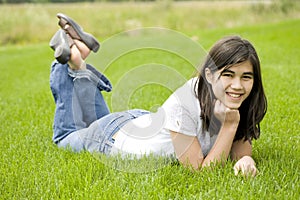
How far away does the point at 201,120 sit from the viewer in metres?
2.19

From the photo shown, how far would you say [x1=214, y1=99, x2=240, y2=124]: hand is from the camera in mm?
2145

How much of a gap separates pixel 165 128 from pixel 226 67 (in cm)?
44

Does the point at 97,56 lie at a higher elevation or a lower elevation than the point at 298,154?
higher

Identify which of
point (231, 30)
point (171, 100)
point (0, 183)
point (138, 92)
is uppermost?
point (171, 100)

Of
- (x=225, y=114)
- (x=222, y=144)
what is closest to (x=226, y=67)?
(x=225, y=114)

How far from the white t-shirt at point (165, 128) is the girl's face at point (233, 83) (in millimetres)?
114

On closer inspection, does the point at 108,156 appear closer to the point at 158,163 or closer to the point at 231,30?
the point at 158,163

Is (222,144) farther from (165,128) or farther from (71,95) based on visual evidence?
(71,95)

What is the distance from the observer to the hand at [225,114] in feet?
7.04

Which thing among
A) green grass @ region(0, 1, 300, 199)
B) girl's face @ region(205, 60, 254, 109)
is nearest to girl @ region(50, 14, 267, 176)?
girl's face @ region(205, 60, 254, 109)

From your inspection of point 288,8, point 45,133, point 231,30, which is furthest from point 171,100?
point 288,8

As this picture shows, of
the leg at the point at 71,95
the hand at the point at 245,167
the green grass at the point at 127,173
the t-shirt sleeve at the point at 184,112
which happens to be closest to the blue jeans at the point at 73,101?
the leg at the point at 71,95

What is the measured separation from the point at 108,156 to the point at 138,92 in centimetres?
220

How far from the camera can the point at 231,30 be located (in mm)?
12445
